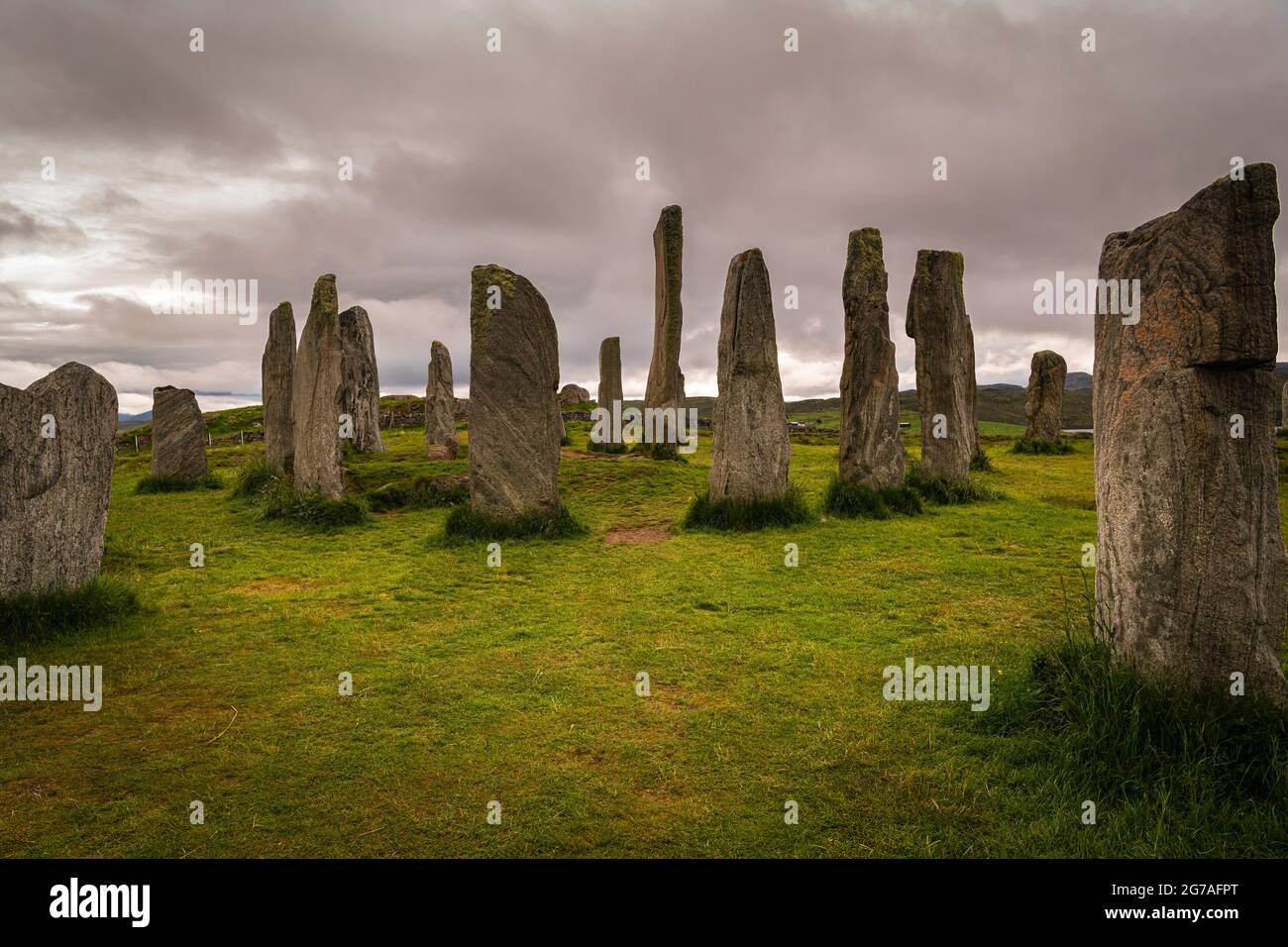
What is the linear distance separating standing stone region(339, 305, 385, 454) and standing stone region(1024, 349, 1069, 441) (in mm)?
21446

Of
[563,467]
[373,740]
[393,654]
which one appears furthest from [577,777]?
[563,467]

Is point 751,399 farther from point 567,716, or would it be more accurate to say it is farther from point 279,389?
point 279,389

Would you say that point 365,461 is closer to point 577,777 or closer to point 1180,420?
point 577,777

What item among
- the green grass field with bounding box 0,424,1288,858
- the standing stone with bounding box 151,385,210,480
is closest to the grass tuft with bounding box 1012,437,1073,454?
the green grass field with bounding box 0,424,1288,858

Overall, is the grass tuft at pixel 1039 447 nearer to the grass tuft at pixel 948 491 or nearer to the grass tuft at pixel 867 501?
the grass tuft at pixel 948 491

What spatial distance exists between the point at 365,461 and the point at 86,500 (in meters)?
11.2

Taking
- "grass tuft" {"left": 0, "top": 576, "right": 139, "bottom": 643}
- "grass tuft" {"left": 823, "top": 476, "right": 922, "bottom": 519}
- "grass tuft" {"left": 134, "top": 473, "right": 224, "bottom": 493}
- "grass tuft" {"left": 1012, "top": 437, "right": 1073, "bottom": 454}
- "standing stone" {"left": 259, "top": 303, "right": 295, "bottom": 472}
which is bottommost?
"grass tuft" {"left": 0, "top": 576, "right": 139, "bottom": 643}

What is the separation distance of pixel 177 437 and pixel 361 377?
531 cm

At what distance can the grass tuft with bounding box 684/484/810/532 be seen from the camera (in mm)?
11938

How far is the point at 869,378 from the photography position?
13586 millimetres

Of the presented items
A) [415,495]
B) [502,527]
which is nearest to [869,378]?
[502,527]

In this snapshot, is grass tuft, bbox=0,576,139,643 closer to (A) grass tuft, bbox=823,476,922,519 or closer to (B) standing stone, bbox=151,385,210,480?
(A) grass tuft, bbox=823,476,922,519
